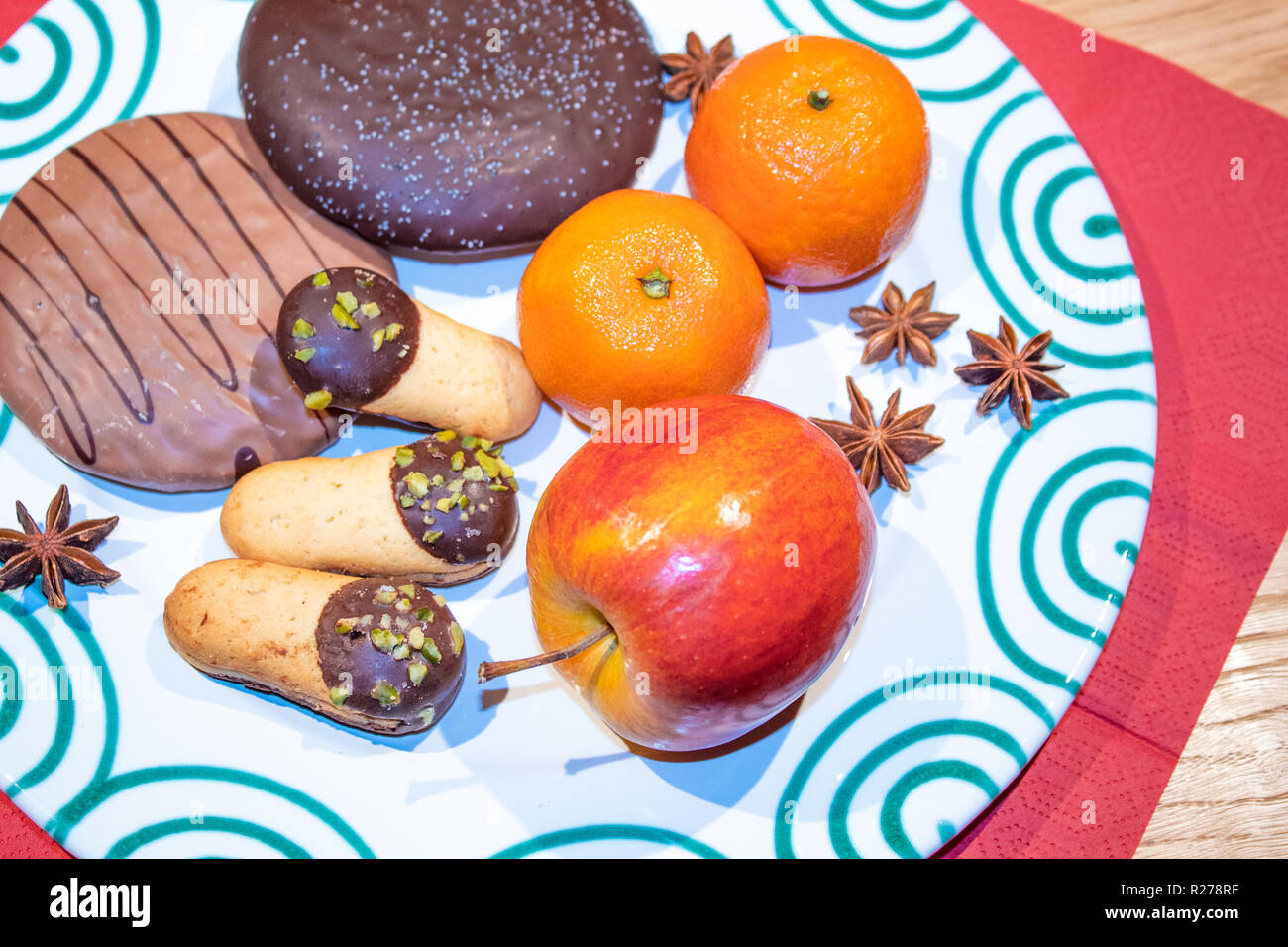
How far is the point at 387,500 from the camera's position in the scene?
124 centimetres

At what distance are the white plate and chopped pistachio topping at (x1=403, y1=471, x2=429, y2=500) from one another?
19cm

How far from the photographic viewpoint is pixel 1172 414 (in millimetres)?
1543

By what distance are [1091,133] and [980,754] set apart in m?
1.07

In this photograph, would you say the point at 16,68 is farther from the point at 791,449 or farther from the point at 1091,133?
the point at 1091,133

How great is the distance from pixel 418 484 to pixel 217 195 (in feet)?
1.87

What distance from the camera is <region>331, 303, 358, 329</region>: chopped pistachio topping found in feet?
3.96

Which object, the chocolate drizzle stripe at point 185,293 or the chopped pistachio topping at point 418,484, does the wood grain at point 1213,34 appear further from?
the chocolate drizzle stripe at point 185,293

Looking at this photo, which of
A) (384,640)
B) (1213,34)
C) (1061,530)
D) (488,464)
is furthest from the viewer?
(1213,34)

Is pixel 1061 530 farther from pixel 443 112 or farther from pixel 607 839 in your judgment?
pixel 443 112

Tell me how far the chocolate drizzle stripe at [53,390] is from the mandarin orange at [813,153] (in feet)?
3.05

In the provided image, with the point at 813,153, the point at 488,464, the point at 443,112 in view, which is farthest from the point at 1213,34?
the point at 488,464

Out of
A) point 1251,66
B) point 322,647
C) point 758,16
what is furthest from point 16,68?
point 1251,66

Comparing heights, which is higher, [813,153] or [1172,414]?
[813,153]

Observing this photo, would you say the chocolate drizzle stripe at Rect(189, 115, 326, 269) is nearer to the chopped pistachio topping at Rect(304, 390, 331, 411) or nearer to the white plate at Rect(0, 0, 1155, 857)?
the white plate at Rect(0, 0, 1155, 857)
